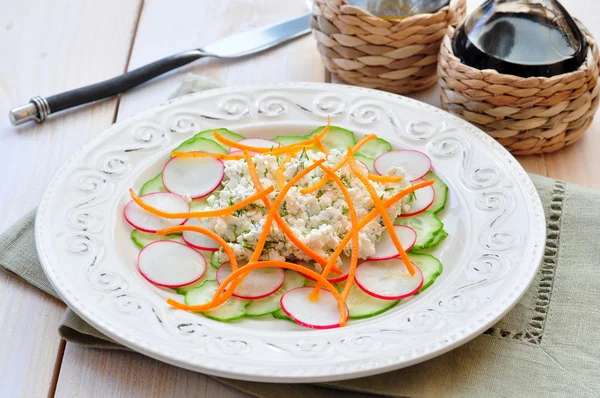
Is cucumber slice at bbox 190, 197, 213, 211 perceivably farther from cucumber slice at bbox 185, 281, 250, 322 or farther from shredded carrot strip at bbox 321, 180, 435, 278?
shredded carrot strip at bbox 321, 180, 435, 278

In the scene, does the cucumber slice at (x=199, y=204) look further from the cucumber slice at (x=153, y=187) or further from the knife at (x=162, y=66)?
the knife at (x=162, y=66)

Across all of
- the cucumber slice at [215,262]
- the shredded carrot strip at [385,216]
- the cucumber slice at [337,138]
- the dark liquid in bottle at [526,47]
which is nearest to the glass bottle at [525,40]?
the dark liquid in bottle at [526,47]

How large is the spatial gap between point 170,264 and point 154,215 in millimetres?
269

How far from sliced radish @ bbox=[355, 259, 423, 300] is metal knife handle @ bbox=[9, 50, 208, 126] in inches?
64.2

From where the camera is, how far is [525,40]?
2.85 metres

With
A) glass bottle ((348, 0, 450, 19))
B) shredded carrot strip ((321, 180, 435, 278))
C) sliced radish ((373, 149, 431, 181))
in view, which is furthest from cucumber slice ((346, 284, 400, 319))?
glass bottle ((348, 0, 450, 19))

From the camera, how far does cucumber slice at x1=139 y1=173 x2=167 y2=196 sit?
2.66 meters

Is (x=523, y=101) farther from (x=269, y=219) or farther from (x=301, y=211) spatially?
(x=269, y=219)

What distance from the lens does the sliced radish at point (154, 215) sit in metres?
2.49

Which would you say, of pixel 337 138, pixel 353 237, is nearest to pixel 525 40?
pixel 337 138

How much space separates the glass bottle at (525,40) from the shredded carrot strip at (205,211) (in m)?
1.13

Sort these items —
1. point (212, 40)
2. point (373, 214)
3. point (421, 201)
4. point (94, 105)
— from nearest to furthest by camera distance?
point (373, 214) → point (421, 201) → point (94, 105) → point (212, 40)

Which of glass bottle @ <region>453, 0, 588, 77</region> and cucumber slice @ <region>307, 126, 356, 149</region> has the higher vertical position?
glass bottle @ <region>453, 0, 588, 77</region>

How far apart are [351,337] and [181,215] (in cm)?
74
